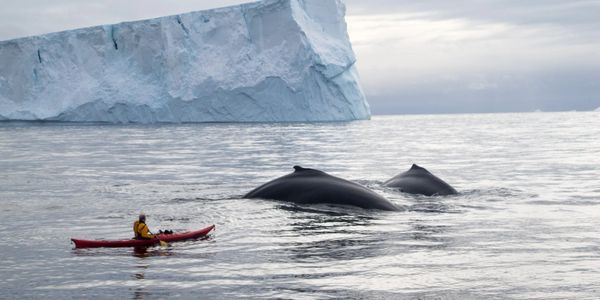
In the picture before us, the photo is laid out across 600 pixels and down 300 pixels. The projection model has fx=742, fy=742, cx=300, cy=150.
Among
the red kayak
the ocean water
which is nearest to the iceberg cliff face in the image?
the ocean water

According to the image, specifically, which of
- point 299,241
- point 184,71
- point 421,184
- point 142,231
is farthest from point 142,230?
point 184,71

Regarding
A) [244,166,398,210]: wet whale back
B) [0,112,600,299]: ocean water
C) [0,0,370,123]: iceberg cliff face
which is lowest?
[0,112,600,299]: ocean water

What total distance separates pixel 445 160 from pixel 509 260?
76.1ft

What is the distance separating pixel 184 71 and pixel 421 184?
5806 cm

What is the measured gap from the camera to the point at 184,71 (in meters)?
73.6

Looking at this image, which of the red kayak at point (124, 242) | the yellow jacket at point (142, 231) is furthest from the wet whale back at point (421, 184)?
the yellow jacket at point (142, 231)

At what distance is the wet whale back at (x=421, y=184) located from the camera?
17719mm

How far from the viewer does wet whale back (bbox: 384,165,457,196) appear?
17.7 meters

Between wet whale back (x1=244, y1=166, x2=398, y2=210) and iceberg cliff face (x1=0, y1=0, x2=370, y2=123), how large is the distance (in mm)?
56305

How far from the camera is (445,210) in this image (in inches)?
594

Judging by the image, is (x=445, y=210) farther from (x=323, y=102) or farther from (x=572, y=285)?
(x=323, y=102)

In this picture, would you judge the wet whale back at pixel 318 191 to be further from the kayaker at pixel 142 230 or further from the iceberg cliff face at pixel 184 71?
the iceberg cliff face at pixel 184 71

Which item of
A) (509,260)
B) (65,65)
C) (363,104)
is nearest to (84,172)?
(509,260)

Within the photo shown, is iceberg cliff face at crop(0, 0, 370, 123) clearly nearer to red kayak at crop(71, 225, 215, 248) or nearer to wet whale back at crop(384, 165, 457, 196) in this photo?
wet whale back at crop(384, 165, 457, 196)
